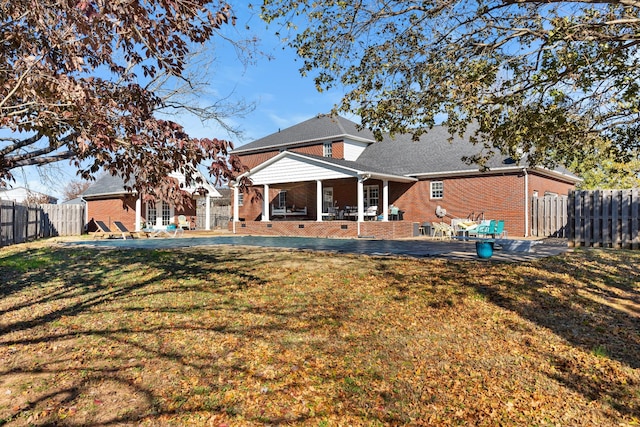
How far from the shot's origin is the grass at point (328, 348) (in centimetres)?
382

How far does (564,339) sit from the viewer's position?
5.55m

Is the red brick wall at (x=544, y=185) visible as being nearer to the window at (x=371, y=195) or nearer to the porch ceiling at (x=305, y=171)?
the porch ceiling at (x=305, y=171)

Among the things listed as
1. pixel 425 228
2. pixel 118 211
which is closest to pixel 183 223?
pixel 118 211

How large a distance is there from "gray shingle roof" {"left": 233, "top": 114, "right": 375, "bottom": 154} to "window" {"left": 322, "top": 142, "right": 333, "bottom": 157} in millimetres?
549

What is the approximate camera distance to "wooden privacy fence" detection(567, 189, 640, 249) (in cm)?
1409

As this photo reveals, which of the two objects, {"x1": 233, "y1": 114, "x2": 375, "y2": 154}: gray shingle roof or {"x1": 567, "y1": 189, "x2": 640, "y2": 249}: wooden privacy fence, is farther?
{"x1": 233, "y1": 114, "x2": 375, "y2": 154}: gray shingle roof

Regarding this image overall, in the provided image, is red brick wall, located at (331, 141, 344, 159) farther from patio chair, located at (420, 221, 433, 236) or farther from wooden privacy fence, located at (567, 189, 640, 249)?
wooden privacy fence, located at (567, 189, 640, 249)

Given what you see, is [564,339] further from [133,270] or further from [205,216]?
[205,216]

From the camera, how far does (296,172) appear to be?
24.2 m

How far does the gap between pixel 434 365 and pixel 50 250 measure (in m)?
15.9

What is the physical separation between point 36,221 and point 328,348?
24.8 meters

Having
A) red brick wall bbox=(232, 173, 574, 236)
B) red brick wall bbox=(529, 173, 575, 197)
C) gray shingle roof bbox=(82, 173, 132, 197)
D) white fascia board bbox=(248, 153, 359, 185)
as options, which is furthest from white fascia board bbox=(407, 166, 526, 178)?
gray shingle roof bbox=(82, 173, 132, 197)

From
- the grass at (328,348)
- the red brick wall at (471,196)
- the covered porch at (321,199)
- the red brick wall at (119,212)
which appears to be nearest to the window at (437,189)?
the red brick wall at (471,196)

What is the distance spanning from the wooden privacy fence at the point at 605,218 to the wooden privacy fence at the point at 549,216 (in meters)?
6.24
